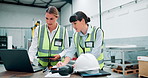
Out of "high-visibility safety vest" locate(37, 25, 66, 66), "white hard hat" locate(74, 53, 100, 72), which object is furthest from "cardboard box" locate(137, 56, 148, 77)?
"white hard hat" locate(74, 53, 100, 72)

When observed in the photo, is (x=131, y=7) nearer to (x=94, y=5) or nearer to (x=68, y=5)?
(x=94, y=5)

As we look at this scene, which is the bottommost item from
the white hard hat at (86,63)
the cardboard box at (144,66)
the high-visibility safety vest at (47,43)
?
the cardboard box at (144,66)

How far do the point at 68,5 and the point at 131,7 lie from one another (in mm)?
4762

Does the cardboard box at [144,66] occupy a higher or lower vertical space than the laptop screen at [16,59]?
lower

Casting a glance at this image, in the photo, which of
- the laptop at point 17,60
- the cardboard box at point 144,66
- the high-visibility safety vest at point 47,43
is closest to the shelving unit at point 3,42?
the high-visibility safety vest at point 47,43

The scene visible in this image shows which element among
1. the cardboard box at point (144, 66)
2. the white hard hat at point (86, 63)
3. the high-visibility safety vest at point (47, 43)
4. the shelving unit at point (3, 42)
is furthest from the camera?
the shelving unit at point (3, 42)

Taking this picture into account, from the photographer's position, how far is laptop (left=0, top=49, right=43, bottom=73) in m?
1.09

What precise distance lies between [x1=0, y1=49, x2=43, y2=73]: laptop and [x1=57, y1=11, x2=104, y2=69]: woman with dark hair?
1.47 ft

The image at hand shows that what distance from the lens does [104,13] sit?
16.0 ft

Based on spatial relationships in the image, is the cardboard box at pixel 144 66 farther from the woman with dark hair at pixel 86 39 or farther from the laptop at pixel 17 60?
the laptop at pixel 17 60

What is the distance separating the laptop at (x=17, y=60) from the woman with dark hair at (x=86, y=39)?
17.6 inches

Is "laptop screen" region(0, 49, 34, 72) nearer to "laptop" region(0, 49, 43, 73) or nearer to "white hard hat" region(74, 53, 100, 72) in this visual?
"laptop" region(0, 49, 43, 73)

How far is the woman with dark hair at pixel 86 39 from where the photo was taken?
4.92ft

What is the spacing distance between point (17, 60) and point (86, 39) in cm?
79
